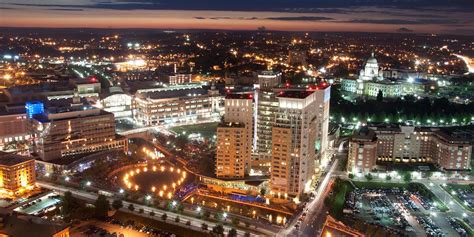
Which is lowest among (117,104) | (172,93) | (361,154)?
(361,154)

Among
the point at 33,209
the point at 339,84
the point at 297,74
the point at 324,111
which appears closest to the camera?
the point at 33,209

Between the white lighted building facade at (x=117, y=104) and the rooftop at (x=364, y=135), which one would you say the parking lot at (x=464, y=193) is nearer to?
the rooftop at (x=364, y=135)

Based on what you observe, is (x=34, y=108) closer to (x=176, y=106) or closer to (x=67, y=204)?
(x=176, y=106)

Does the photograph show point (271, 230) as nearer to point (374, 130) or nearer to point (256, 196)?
point (256, 196)

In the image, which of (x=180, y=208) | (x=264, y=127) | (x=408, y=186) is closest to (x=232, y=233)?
(x=180, y=208)

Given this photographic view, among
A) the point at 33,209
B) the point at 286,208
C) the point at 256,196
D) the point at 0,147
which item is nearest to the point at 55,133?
the point at 0,147

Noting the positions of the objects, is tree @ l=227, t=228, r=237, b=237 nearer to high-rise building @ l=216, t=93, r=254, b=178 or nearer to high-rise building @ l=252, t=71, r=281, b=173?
high-rise building @ l=216, t=93, r=254, b=178
